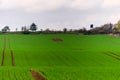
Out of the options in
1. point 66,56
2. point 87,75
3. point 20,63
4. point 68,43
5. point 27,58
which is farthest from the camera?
point 68,43

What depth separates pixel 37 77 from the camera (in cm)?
3419

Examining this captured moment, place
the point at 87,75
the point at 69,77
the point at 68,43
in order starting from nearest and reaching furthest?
the point at 69,77, the point at 87,75, the point at 68,43

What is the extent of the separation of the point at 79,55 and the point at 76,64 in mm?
10433

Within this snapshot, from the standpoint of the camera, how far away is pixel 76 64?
51.2 metres

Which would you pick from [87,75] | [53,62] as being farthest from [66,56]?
[87,75]

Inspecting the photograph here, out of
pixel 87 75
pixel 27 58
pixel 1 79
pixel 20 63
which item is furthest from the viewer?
pixel 27 58

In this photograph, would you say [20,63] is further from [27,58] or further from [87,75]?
[87,75]

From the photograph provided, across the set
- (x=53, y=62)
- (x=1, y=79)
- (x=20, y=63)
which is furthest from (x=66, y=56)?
(x=1, y=79)

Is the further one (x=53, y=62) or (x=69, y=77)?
(x=53, y=62)

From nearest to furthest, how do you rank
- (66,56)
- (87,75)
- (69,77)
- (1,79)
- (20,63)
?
(1,79)
(69,77)
(87,75)
(20,63)
(66,56)

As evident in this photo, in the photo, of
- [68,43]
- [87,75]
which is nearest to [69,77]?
[87,75]

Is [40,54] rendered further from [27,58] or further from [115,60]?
[115,60]

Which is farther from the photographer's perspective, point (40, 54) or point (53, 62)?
point (40, 54)

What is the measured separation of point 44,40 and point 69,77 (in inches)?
2291
